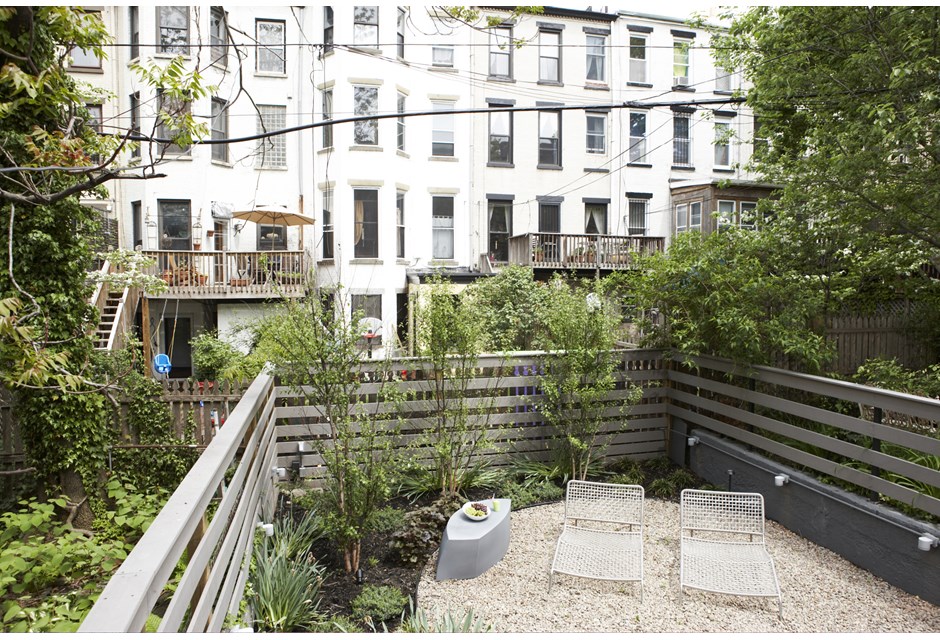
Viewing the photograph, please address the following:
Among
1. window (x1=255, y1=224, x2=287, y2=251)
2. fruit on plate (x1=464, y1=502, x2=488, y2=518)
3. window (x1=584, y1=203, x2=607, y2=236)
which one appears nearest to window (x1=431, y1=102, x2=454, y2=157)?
window (x1=584, y1=203, x2=607, y2=236)

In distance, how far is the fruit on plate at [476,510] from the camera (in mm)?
4777

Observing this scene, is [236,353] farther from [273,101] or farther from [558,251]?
[558,251]

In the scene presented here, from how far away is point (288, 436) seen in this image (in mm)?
5871

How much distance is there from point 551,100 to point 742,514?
1485cm

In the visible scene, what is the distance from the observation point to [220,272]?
14.2 metres

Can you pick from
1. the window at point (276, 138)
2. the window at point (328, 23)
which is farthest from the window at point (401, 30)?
the window at point (276, 138)

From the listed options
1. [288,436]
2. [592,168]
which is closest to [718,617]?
[288,436]

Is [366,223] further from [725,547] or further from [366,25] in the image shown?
[725,547]

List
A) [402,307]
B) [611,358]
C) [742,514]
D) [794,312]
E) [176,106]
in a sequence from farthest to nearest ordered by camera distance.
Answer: [402,307], [611,358], [794,312], [742,514], [176,106]

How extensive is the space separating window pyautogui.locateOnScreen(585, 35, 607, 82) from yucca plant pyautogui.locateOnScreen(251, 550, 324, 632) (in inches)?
669

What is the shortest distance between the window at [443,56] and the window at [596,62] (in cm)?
423

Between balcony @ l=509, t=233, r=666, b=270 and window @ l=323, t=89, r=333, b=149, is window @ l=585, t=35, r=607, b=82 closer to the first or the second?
balcony @ l=509, t=233, r=666, b=270

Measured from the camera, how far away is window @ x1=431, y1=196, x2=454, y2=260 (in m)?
16.4

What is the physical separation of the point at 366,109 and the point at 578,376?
37.9 ft
